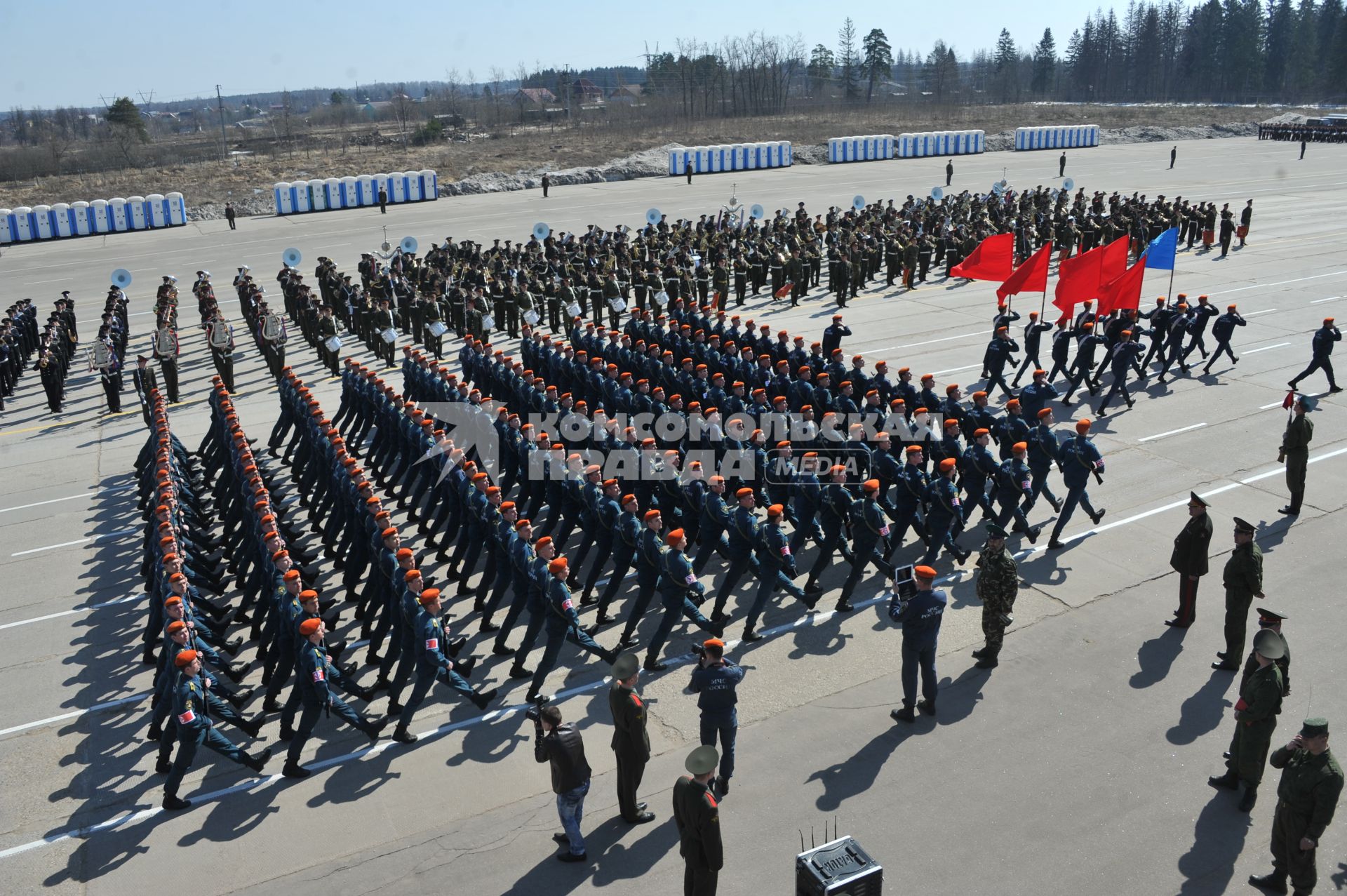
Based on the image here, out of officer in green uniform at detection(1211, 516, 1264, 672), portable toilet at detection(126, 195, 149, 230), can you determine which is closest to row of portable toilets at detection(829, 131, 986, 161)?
portable toilet at detection(126, 195, 149, 230)

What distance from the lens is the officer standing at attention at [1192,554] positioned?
9.02 meters

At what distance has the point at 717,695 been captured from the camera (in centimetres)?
704

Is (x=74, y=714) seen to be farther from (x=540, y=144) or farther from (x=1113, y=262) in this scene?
(x=540, y=144)

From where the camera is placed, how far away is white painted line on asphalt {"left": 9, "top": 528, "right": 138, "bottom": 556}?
42.4ft

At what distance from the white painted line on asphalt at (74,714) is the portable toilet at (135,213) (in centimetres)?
4208

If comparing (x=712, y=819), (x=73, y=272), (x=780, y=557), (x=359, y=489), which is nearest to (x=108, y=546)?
(x=359, y=489)

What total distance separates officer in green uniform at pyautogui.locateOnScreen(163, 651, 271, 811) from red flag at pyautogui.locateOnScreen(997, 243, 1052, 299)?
44.7 ft

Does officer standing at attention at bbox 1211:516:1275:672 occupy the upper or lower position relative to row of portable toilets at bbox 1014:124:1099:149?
lower

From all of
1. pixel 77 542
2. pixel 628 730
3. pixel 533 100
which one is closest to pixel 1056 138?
pixel 77 542

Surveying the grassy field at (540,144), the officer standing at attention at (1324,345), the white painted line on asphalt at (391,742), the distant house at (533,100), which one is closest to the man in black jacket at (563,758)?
the white painted line on asphalt at (391,742)

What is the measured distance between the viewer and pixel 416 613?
27.1 feet

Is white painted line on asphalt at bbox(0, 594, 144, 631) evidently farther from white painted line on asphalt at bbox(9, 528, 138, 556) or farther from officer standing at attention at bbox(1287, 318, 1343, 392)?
officer standing at attention at bbox(1287, 318, 1343, 392)

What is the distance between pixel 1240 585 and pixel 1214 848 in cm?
255

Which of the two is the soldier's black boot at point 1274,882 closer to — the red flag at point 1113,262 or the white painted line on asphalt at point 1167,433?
the white painted line on asphalt at point 1167,433
